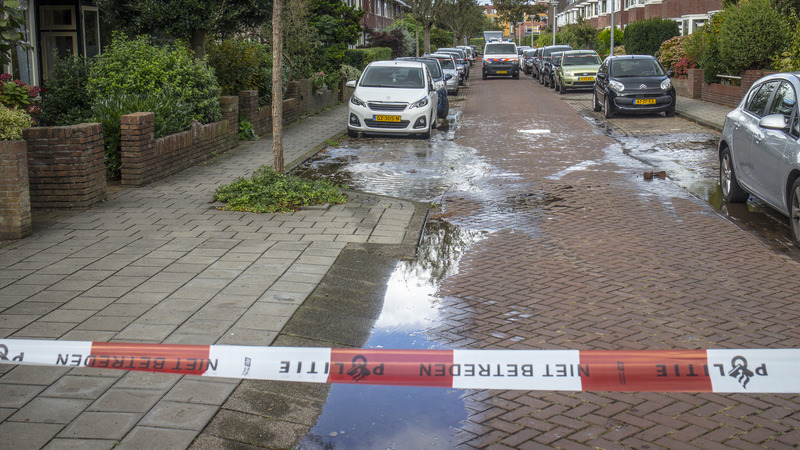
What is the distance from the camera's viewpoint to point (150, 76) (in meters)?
12.5

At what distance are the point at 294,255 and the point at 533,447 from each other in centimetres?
383

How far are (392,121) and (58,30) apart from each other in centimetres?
711

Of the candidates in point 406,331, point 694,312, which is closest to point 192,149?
point 406,331

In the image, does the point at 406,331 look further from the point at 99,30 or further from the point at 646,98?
the point at 646,98

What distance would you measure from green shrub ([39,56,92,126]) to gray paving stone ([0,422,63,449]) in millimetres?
9520

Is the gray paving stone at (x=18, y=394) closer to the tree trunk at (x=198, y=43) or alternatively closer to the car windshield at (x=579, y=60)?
the tree trunk at (x=198, y=43)

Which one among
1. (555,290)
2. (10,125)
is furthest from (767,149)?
(10,125)

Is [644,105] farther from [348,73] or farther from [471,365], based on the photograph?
[471,365]

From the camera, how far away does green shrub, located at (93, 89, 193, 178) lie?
11.0 meters

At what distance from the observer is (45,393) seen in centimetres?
420

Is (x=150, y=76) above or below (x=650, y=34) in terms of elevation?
below

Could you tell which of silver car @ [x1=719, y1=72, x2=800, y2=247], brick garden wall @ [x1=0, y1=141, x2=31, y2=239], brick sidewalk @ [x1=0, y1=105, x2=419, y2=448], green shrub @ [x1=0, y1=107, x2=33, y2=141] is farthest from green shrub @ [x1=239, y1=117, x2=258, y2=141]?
silver car @ [x1=719, y1=72, x2=800, y2=247]

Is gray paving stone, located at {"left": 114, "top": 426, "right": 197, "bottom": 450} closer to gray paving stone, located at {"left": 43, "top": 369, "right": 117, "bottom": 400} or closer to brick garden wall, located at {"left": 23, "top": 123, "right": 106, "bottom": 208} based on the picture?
gray paving stone, located at {"left": 43, "top": 369, "right": 117, "bottom": 400}

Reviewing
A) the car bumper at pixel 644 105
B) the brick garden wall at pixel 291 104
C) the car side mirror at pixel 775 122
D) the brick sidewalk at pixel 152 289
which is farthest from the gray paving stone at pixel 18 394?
the car bumper at pixel 644 105
